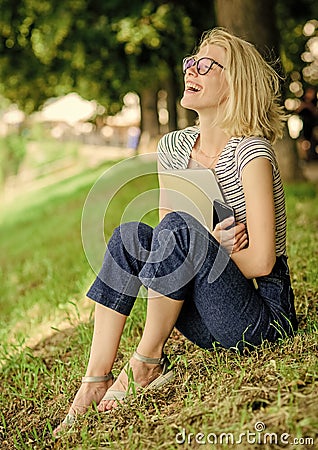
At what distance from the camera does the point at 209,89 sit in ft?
11.1

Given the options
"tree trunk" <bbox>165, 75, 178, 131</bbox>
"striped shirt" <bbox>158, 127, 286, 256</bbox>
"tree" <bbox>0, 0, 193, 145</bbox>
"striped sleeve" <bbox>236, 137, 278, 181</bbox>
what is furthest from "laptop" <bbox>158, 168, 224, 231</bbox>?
"tree trunk" <bbox>165, 75, 178, 131</bbox>

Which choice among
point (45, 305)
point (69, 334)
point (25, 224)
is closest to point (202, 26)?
point (25, 224)

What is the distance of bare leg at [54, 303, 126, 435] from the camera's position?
10.7ft

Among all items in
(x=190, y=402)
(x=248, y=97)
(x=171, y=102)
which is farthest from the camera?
(x=171, y=102)

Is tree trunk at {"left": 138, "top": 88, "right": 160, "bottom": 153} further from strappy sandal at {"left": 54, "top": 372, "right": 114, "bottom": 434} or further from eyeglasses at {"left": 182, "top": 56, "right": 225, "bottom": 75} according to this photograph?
strappy sandal at {"left": 54, "top": 372, "right": 114, "bottom": 434}

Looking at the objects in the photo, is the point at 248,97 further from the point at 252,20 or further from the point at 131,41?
the point at 131,41

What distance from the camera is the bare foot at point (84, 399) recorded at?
126 inches

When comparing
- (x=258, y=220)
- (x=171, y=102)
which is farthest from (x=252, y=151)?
(x=171, y=102)

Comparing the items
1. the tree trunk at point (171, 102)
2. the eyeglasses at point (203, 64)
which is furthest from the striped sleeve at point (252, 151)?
the tree trunk at point (171, 102)

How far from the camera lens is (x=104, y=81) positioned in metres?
14.1

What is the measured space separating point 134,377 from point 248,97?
1242 mm

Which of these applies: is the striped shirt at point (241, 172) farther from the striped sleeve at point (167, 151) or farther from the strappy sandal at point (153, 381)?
the strappy sandal at point (153, 381)

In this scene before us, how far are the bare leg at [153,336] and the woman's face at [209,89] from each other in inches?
33.5

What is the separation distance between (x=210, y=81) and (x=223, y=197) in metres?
0.50
